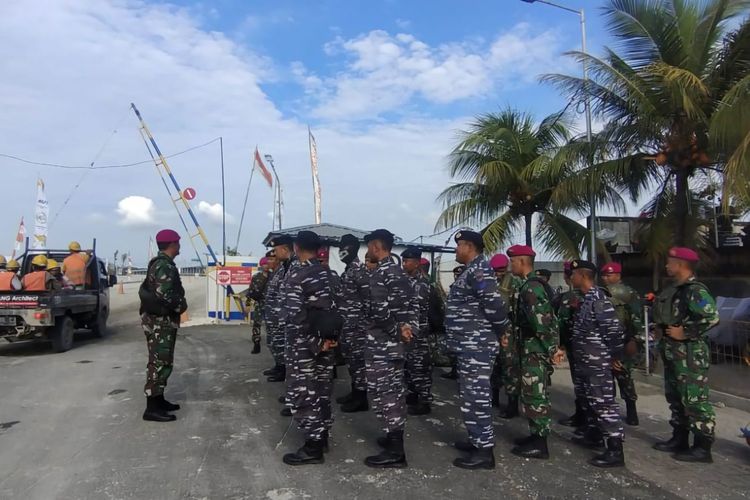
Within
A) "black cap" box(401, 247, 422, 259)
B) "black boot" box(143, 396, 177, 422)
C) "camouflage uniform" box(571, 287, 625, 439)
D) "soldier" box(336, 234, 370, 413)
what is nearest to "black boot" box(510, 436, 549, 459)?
"camouflage uniform" box(571, 287, 625, 439)

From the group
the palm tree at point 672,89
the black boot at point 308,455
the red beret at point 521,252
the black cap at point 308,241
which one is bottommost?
the black boot at point 308,455

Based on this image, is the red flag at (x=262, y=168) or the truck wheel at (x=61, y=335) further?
the red flag at (x=262, y=168)

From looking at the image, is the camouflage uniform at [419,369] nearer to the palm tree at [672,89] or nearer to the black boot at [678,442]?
the black boot at [678,442]

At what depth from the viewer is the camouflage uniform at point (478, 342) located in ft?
13.4

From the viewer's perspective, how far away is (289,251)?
639cm

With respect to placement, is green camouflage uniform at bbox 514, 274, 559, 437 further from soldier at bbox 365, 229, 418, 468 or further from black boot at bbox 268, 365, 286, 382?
black boot at bbox 268, 365, 286, 382

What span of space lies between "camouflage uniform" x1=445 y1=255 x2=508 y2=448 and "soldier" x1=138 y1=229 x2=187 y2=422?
2.88 meters

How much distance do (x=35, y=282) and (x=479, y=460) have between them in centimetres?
831

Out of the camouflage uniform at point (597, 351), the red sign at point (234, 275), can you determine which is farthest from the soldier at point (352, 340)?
the red sign at point (234, 275)

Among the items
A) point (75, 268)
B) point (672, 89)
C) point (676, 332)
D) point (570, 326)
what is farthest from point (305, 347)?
point (75, 268)

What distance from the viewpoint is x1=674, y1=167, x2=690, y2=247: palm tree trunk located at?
846cm

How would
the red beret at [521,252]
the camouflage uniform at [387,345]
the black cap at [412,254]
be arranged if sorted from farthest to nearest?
the black cap at [412,254] < the red beret at [521,252] < the camouflage uniform at [387,345]

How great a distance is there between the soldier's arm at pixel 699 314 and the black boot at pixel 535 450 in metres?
1.46

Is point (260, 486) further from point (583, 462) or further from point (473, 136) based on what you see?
point (473, 136)
